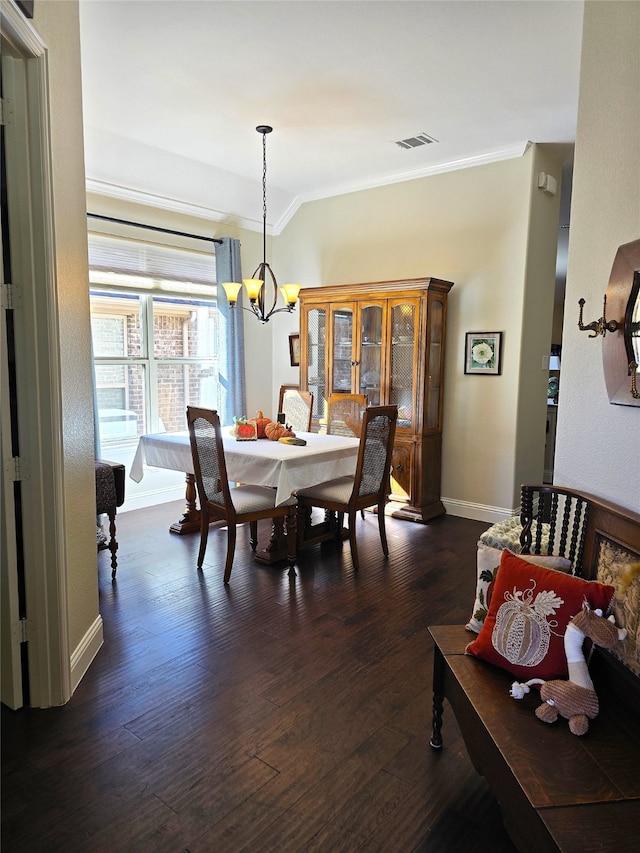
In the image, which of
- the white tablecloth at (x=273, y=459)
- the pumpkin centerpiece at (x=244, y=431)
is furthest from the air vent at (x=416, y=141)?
the pumpkin centerpiece at (x=244, y=431)

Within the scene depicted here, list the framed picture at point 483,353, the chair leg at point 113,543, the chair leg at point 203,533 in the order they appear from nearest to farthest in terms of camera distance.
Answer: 1. the chair leg at point 113,543
2. the chair leg at point 203,533
3. the framed picture at point 483,353

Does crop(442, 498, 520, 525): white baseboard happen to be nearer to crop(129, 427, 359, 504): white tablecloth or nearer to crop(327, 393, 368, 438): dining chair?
crop(327, 393, 368, 438): dining chair

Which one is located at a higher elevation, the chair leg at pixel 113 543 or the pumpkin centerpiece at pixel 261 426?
the pumpkin centerpiece at pixel 261 426

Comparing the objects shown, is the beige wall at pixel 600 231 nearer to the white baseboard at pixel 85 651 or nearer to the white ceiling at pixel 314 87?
the white ceiling at pixel 314 87

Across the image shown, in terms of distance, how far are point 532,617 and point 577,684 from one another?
0.71 ft

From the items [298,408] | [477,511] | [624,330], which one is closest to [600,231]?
[624,330]

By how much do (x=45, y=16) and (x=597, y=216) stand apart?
2.24 m

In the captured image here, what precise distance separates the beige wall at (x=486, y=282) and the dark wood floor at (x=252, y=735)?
172 cm

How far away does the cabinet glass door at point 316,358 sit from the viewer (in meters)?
5.48

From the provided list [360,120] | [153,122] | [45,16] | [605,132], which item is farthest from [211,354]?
[605,132]

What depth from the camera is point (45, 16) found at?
82.0 inches

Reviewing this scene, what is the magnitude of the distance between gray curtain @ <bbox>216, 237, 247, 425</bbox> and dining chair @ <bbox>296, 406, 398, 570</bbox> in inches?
82.3

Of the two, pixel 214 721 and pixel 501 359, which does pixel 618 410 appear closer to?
pixel 214 721

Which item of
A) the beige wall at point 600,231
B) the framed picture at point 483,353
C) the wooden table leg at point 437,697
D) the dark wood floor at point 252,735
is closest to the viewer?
the dark wood floor at point 252,735
